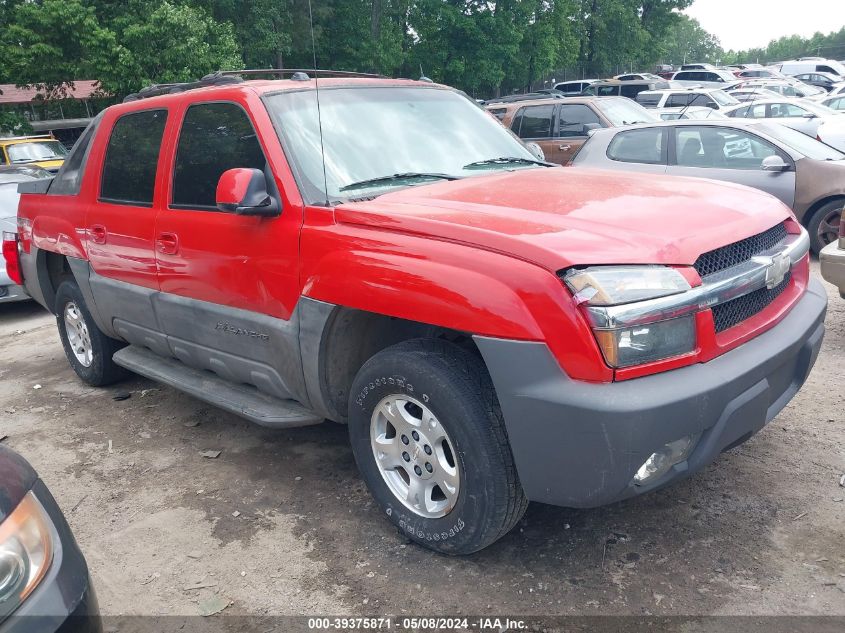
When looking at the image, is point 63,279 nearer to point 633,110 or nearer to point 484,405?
point 484,405

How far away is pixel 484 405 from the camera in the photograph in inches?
108

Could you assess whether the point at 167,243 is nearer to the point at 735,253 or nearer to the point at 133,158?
the point at 133,158

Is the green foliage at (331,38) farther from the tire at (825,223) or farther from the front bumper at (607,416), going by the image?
the tire at (825,223)

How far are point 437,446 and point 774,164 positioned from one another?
20.6 feet

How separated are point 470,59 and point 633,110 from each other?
23516 millimetres

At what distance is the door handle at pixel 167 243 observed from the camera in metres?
3.98

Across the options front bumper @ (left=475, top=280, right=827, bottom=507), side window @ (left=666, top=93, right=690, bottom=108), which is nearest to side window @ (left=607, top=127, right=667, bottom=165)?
front bumper @ (left=475, top=280, right=827, bottom=507)

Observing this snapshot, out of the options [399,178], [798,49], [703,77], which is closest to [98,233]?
[399,178]

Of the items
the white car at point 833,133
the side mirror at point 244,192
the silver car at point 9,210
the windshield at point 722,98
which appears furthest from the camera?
the windshield at point 722,98

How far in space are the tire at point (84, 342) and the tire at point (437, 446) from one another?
2793mm

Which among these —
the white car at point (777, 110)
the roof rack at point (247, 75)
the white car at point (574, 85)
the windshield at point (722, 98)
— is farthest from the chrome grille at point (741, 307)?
the white car at point (574, 85)

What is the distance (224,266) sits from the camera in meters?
3.68

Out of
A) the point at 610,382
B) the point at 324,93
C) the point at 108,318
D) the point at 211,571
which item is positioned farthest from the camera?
the point at 108,318

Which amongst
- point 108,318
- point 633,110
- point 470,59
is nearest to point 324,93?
point 108,318
